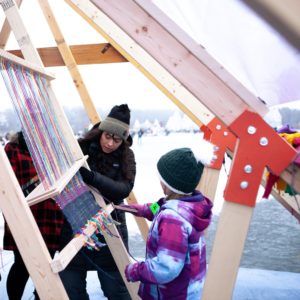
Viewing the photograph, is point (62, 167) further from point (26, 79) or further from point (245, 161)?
point (245, 161)

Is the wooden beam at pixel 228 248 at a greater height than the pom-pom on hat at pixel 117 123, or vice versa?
the pom-pom on hat at pixel 117 123

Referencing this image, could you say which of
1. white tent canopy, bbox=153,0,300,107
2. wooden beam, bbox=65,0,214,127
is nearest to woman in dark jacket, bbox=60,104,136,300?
wooden beam, bbox=65,0,214,127

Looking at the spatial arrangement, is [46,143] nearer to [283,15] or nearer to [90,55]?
[283,15]

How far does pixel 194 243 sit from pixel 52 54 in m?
1.75

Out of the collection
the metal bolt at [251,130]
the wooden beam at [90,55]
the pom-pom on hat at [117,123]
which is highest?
the wooden beam at [90,55]

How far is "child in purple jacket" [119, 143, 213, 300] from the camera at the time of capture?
A: 1001mm

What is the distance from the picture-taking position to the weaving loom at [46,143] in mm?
1065

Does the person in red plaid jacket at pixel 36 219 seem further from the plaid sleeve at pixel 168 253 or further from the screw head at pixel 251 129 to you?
the screw head at pixel 251 129

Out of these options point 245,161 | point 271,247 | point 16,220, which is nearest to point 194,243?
point 245,161

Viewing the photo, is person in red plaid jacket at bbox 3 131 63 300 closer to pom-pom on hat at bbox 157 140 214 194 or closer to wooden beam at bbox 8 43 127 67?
wooden beam at bbox 8 43 127 67

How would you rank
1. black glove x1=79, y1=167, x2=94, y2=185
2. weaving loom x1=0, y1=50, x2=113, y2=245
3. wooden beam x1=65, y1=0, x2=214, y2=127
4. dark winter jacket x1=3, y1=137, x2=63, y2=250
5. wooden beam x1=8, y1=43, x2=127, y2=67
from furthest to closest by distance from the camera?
wooden beam x1=8, y1=43, x2=127, y2=67 < wooden beam x1=65, y1=0, x2=214, y2=127 < dark winter jacket x1=3, y1=137, x2=63, y2=250 < black glove x1=79, y1=167, x2=94, y2=185 < weaving loom x1=0, y1=50, x2=113, y2=245

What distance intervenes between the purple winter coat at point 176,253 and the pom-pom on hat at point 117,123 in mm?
569

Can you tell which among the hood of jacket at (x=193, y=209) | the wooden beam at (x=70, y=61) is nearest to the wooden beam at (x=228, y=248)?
the hood of jacket at (x=193, y=209)

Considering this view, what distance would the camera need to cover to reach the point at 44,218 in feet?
5.81
